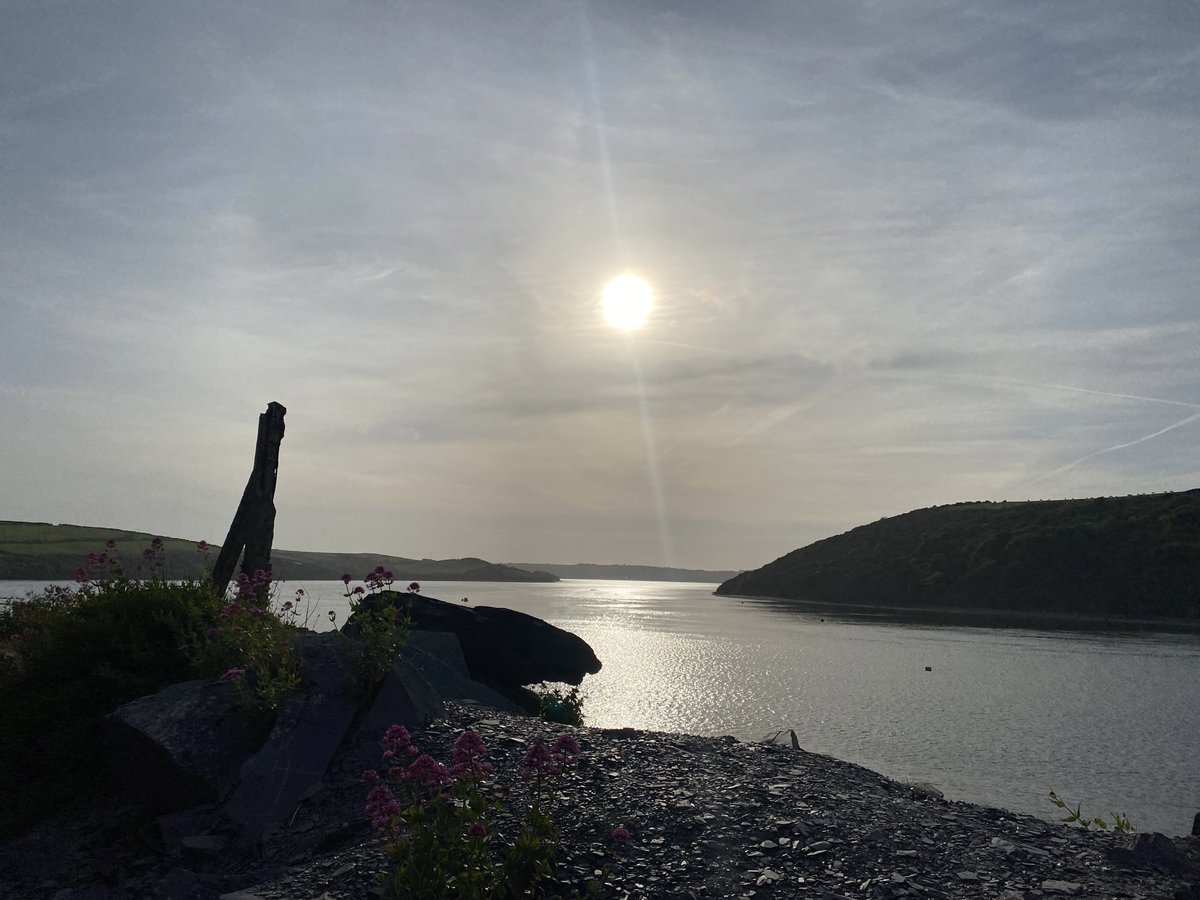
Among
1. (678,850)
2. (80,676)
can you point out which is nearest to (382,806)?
(678,850)

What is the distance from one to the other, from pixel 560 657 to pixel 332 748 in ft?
51.3

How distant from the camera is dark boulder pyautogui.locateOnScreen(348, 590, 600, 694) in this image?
24859 mm

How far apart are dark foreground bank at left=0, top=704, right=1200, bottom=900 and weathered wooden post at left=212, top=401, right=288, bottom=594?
31.6 ft

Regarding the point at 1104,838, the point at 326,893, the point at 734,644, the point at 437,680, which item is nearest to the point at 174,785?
the point at 326,893

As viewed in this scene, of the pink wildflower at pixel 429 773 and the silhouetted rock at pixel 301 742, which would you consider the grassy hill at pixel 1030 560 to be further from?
the pink wildflower at pixel 429 773

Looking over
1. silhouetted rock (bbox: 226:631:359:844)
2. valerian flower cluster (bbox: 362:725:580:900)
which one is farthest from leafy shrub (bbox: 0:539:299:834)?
valerian flower cluster (bbox: 362:725:580:900)

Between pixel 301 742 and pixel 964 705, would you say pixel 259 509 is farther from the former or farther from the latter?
pixel 964 705

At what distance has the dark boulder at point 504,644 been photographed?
24.9 meters

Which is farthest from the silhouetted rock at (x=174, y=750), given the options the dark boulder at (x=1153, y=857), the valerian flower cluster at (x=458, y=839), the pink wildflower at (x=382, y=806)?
the dark boulder at (x=1153, y=857)

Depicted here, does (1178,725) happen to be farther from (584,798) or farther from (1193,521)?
(1193,521)

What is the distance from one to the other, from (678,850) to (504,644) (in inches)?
678

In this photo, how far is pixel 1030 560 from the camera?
392 ft

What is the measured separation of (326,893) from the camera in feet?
27.1

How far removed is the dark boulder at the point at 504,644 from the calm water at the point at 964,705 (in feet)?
13.6
